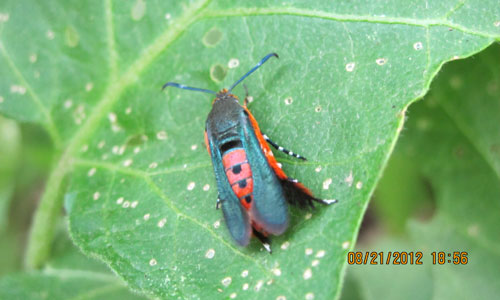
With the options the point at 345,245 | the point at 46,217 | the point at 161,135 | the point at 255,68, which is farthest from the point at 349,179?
the point at 46,217

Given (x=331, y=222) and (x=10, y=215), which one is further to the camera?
A: (x=10, y=215)

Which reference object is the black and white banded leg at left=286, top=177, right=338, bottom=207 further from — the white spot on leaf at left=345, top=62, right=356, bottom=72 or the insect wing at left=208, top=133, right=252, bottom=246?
the white spot on leaf at left=345, top=62, right=356, bottom=72

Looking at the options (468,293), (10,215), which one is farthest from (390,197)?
(10,215)

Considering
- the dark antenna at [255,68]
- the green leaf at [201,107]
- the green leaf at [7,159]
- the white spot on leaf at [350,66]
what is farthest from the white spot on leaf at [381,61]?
the green leaf at [7,159]

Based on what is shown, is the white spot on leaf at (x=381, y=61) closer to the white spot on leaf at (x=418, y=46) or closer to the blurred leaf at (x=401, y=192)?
the white spot on leaf at (x=418, y=46)

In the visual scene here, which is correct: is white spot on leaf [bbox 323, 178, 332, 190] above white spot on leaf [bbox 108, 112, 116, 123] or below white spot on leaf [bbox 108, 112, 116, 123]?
below

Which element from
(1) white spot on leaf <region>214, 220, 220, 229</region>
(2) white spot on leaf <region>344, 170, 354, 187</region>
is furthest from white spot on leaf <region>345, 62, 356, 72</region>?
(1) white spot on leaf <region>214, 220, 220, 229</region>

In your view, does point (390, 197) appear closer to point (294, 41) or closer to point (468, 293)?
point (468, 293)
